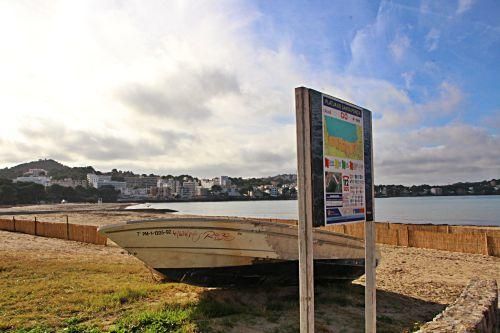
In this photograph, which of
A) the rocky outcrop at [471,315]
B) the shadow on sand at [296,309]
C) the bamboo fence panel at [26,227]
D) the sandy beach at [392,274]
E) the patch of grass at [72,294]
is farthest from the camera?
the bamboo fence panel at [26,227]

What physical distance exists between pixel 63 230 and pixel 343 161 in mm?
18110

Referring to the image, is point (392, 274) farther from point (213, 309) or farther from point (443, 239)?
point (213, 309)

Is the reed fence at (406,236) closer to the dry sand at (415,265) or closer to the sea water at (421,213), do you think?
the dry sand at (415,265)

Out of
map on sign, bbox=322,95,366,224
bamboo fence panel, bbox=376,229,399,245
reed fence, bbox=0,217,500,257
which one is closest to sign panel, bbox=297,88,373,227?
map on sign, bbox=322,95,366,224

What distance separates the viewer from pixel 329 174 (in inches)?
157

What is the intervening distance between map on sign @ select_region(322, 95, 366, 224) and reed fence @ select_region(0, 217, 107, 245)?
47.4 ft

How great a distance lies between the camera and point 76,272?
9.59 m

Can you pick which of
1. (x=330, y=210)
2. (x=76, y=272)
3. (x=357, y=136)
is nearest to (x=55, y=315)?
(x=76, y=272)

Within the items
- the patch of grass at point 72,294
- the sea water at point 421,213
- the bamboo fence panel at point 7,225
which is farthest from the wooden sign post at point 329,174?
the sea water at point 421,213

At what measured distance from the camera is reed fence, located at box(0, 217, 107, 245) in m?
17.7

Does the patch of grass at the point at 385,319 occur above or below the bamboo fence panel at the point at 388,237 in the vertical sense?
above

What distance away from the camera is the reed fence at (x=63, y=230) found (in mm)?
17656

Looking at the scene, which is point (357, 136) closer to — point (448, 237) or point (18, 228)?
point (448, 237)

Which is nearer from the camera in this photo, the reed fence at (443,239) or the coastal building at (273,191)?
the reed fence at (443,239)
